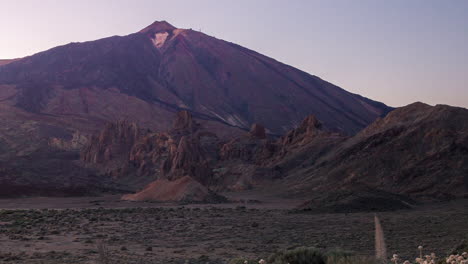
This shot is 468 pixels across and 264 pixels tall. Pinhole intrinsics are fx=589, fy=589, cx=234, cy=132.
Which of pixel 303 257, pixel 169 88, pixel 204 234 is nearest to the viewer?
pixel 303 257

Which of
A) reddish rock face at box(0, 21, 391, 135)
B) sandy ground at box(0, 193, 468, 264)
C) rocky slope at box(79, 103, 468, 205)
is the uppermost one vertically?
reddish rock face at box(0, 21, 391, 135)

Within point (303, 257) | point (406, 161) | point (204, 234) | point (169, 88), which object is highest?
point (169, 88)

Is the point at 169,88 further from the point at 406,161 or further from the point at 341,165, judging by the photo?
the point at 406,161

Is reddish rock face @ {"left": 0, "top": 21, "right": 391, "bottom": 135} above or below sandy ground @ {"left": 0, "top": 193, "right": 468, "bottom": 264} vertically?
above

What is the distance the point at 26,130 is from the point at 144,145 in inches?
1032

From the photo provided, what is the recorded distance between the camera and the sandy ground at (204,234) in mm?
15688

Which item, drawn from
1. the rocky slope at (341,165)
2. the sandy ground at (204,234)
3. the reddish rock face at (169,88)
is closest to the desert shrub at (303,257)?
the sandy ground at (204,234)

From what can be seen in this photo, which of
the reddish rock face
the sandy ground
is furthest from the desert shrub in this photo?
the reddish rock face

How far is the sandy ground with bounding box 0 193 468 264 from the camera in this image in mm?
15688

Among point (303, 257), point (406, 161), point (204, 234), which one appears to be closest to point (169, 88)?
point (406, 161)

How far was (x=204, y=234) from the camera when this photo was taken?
21375 millimetres

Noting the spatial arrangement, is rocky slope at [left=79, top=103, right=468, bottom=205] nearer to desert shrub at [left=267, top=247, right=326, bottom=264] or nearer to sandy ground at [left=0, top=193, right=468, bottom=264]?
sandy ground at [left=0, top=193, right=468, bottom=264]

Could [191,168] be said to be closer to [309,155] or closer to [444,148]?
[309,155]

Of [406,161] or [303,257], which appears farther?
[406,161]
